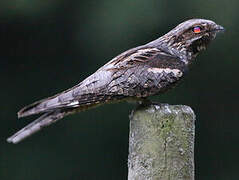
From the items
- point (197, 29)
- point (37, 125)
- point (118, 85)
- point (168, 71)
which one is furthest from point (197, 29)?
point (37, 125)

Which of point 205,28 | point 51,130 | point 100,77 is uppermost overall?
point 205,28

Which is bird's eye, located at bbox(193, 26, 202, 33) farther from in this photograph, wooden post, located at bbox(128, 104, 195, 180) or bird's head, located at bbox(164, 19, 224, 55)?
wooden post, located at bbox(128, 104, 195, 180)

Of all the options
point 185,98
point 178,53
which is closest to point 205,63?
point 185,98

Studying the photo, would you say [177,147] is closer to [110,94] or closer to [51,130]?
[110,94]

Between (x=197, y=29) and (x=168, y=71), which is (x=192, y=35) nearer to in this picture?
(x=197, y=29)

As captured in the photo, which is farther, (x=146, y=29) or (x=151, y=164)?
(x=146, y=29)

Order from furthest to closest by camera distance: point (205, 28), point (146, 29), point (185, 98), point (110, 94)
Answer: point (185, 98) → point (146, 29) → point (205, 28) → point (110, 94)

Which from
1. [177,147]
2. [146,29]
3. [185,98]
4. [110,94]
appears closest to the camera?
[177,147]

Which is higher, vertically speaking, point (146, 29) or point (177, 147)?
point (146, 29)
